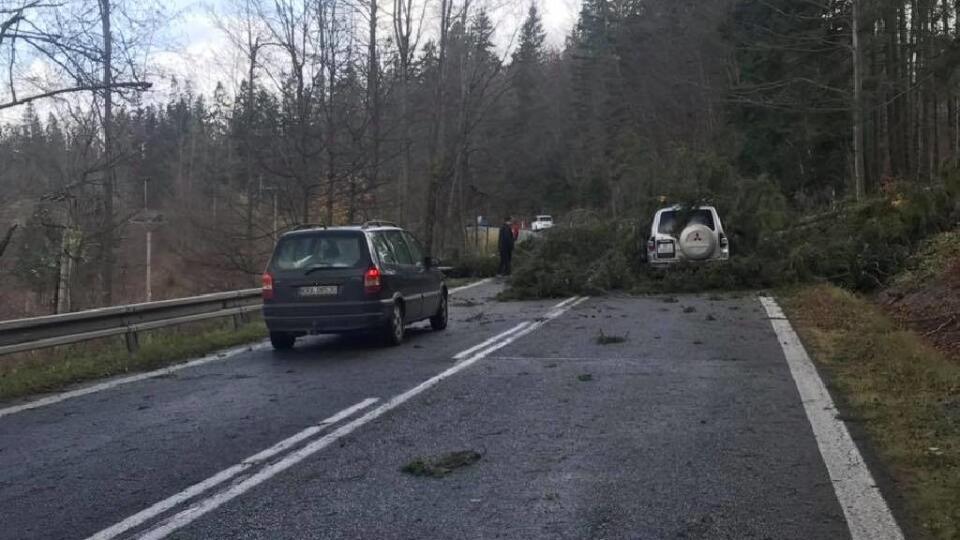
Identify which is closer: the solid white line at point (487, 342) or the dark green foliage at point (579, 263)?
the solid white line at point (487, 342)

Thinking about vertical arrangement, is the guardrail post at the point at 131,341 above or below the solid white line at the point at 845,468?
above

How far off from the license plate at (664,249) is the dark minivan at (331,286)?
1044 cm

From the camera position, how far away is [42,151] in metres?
24.2

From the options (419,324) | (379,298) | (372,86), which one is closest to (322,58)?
(372,86)

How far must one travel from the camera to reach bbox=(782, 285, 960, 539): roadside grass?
519cm

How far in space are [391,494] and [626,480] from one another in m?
1.48

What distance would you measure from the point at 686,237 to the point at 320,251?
11246 millimetres

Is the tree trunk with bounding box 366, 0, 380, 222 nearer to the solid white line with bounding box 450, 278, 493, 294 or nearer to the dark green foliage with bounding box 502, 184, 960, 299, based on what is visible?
the solid white line with bounding box 450, 278, 493, 294

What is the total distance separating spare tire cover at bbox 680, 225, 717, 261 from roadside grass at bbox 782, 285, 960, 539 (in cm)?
658

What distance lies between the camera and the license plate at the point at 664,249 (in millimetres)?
21719

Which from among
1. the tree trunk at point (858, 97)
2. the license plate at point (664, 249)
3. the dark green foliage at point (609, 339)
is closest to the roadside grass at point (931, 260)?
the license plate at point (664, 249)

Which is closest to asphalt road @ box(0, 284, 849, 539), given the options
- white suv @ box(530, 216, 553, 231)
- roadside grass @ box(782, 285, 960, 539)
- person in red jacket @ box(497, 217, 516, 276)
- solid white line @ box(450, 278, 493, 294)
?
roadside grass @ box(782, 285, 960, 539)

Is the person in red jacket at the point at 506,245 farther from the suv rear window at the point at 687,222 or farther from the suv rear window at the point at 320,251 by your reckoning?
the suv rear window at the point at 320,251

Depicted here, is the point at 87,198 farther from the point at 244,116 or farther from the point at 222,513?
the point at 222,513
